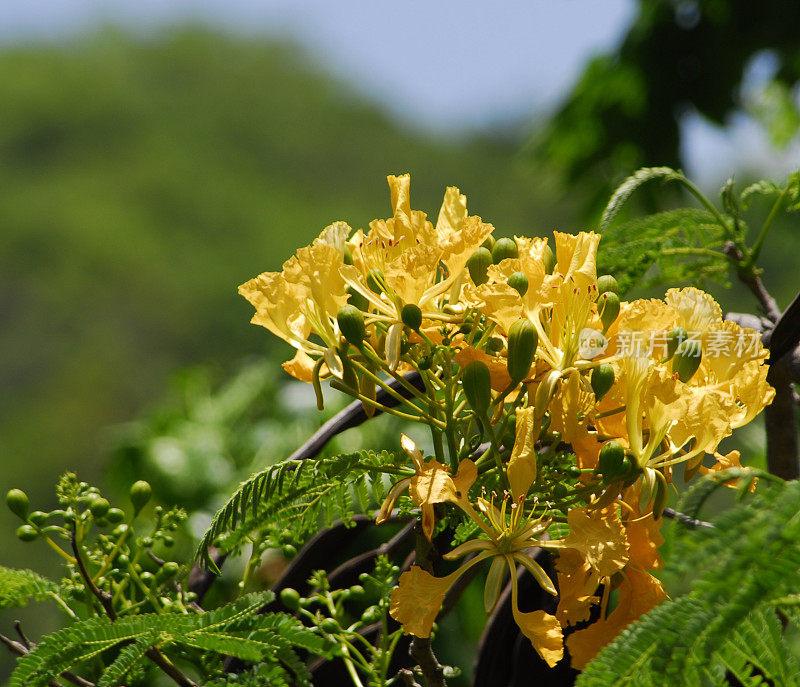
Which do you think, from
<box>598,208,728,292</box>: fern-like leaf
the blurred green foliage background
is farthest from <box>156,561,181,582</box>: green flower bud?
the blurred green foliage background

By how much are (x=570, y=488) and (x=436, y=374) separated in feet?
0.30

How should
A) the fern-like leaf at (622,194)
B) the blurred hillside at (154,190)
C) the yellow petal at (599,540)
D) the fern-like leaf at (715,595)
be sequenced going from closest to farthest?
1. the fern-like leaf at (715,595)
2. the yellow petal at (599,540)
3. the fern-like leaf at (622,194)
4. the blurred hillside at (154,190)

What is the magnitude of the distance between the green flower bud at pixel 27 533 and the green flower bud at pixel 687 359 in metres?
0.36

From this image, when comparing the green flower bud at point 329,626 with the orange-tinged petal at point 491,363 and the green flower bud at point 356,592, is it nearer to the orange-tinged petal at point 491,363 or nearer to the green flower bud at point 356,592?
the green flower bud at point 356,592

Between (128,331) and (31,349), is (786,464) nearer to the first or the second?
(31,349)

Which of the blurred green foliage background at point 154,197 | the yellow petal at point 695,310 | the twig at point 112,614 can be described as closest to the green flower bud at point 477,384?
the yellow petal at point 695,310

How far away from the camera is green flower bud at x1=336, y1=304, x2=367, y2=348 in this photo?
38 cm

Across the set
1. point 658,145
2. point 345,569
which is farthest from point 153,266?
point 345,569

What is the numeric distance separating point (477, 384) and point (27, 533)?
276mm

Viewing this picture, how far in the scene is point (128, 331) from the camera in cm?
1409

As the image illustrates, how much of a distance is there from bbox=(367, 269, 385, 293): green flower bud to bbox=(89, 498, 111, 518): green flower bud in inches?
7.3

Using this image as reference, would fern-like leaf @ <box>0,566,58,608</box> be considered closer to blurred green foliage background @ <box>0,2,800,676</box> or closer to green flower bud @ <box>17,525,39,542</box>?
green flower bud @ <box>17,525,39,542</box>

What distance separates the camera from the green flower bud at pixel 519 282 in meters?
0.39

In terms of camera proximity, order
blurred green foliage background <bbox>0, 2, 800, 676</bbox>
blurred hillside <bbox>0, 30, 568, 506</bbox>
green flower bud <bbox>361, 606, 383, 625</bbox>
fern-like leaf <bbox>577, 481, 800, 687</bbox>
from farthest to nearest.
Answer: blurred hillside <bbox>0, 30, 568, 506</bbox> → blurred green foliage background <bbox>0, 2, 800, 676</bbox> → green flower bud <bbox>361, 606, 383, 625</bbox> → fern-like leaf <bbox>577, 481, 800, 687</bbox>
